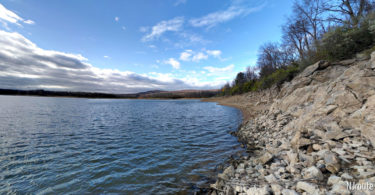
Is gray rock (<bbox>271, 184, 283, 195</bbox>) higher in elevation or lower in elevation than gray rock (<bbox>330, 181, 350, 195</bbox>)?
lower

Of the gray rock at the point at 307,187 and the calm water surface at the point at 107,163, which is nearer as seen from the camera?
the gray rock at the point at 307,187

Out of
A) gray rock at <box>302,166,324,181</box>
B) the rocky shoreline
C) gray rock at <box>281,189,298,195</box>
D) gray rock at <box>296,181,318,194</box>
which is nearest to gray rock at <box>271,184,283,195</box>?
the rocky shoreline

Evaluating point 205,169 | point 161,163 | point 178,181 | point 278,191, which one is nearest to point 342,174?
point 278,191

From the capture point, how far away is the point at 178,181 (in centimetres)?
514

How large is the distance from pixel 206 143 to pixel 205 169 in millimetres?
3304

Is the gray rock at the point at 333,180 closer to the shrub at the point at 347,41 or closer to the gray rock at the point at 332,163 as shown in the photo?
the gray rock at the point at 332,163

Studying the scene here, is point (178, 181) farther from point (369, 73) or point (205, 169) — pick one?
point (369, 73)

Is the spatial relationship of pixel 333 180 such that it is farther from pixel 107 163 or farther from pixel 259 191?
pixel 107 163

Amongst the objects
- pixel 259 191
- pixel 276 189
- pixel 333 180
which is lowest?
pixel 259 191

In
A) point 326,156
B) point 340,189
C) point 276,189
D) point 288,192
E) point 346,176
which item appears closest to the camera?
point 340,189

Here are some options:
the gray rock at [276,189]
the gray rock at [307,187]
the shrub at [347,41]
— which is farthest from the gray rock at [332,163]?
the shrub at [347,41]

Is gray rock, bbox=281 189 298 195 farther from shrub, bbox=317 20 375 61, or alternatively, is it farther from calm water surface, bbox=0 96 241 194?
shrub, bbox=317 20 375 61

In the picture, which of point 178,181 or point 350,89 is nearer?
point 178,181

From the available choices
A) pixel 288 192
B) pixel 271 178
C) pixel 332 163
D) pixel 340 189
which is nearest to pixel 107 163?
pixel 271 178
